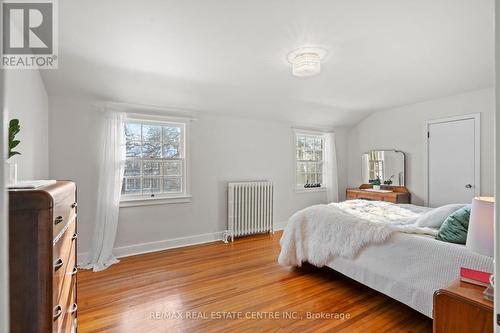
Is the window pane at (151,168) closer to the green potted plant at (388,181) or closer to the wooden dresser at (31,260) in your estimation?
the wooden dresser at (31,260)

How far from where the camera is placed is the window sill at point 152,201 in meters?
3.33

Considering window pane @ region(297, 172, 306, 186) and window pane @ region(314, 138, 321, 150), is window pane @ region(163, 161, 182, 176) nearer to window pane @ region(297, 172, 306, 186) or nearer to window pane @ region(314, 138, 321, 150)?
window pane @ region(297, 172, 306, 186)

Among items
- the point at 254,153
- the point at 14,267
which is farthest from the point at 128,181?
the point at 14,267

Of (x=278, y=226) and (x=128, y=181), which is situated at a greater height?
(x=128, y=181)

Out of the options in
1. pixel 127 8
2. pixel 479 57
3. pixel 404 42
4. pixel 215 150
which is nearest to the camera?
pixel 127 8

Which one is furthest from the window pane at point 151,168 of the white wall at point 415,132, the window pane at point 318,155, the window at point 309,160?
the white wall at point 415,132

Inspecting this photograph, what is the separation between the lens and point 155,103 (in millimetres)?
3469

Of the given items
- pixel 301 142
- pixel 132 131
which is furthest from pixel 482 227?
pixel 301 142

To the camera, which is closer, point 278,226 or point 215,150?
point 215,150

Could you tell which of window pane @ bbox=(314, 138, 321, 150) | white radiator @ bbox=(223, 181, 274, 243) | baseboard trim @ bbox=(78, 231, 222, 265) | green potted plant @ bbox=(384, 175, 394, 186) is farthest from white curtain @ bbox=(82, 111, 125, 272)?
green potted plant @ bbox=(384, 175, 394, 186)

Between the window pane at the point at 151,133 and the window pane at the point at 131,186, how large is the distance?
603 millimetres

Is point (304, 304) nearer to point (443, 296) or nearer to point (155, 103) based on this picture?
point (443, 296)

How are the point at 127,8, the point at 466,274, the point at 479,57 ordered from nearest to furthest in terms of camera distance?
the point at 466,274 < the point at 127,8 < the point at 479,57

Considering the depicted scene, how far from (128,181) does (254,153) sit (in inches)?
81.2
